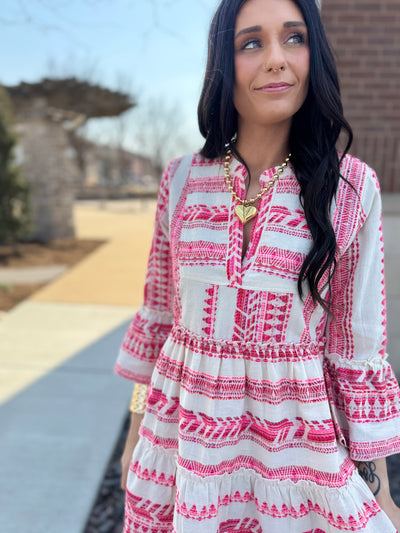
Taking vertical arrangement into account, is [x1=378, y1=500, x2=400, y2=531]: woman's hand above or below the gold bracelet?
below

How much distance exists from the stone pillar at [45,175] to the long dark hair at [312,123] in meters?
8.88

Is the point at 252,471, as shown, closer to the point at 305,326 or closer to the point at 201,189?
the point at 305,326

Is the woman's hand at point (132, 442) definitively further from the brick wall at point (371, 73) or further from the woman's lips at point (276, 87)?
the brick wall at point (371, 73)

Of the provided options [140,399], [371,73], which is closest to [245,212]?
[140,399]

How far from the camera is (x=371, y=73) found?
310 cm

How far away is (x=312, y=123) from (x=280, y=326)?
52 centimetres

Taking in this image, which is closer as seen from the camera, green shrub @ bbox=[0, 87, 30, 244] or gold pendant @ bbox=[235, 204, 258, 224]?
gold pendant @ bbox=[235, 204, 258, 224]

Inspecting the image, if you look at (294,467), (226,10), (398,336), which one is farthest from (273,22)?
(398,336)

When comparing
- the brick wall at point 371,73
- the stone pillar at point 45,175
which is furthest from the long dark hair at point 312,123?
the stone pillar at point 45,175

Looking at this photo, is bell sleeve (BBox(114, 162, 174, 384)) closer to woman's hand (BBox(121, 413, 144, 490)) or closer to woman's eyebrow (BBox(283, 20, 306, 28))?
woman's hand (BBox(121, 413, 144, 490))

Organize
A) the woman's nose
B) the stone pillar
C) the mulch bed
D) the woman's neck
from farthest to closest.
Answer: the stone pillar
the mulch bed
the woman's neck
the woman's nose

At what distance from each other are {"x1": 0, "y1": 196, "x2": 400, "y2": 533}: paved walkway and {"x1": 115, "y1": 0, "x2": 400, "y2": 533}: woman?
4.82 feet

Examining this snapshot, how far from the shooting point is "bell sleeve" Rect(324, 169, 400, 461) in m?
1.10

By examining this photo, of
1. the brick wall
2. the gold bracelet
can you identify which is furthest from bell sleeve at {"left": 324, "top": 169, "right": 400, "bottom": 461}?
the brick wall
